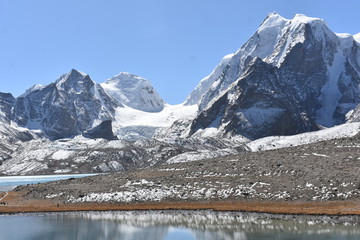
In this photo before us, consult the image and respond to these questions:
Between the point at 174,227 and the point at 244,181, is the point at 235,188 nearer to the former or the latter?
the point at 244,181

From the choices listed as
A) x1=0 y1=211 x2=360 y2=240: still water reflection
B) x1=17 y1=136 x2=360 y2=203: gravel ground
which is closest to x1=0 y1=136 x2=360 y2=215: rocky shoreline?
x1=17 y1=136 x2=360 y2=203: gravel ground

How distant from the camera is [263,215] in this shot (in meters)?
77.2

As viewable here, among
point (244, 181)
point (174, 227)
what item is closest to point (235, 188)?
point (244, 181)

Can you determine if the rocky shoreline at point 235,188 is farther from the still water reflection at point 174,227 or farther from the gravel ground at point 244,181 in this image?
the still water reflection at point 174,227

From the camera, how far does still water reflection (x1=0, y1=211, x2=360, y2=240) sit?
60.9 metres

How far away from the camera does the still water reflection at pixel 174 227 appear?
200ft

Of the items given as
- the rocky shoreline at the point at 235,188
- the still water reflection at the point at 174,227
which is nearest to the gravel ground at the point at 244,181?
the rocky shoreline at the point at 235,188

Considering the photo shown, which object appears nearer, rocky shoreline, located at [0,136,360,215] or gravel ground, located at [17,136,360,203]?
rocky shoreline, located at [0,136,360,215]

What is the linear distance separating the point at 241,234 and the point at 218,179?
51.6 metres

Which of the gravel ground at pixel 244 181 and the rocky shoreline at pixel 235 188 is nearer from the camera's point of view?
the rocky shoreline at pixel 235 188

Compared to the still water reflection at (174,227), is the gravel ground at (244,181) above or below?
above

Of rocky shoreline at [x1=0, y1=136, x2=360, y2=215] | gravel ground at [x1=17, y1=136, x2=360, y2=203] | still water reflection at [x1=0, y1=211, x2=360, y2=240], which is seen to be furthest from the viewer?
gravel ground at [x1=17, y1=136, x2=360, y2=203]

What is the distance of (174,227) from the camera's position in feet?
230

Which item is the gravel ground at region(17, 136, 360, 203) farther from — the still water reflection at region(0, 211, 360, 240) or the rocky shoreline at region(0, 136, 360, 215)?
the still water reflection at region(0, 211, 360, 240)
